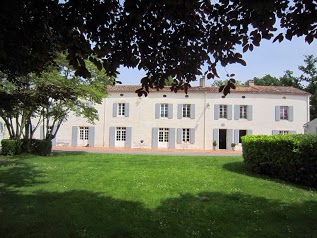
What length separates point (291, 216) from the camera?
609 centimetres

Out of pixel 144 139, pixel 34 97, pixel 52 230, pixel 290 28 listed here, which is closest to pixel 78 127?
pixel 144 139

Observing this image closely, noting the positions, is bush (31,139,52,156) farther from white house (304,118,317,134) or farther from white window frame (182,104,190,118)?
white house (304,118,317,134)

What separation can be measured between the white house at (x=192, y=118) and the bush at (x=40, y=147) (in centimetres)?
1120

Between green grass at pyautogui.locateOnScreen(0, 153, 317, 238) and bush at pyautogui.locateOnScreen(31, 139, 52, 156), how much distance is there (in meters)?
7.96

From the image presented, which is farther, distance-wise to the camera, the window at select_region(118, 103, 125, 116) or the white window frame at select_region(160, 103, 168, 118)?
the window at select_region(118, 103, 125, 116)

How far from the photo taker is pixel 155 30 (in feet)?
12.5

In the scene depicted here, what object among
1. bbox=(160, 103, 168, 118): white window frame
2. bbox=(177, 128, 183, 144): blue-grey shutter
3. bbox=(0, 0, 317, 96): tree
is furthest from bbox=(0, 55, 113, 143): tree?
bbox=(177, 128, 183, 144): blue-grey shutter

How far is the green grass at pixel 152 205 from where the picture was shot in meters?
5.14

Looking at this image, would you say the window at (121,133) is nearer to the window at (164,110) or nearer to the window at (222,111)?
the window at (164,110)

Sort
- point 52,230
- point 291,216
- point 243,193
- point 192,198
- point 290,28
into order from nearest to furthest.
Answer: point 290,28 → point 52,230 → point 291,216 → point 192,198 → point 243,193

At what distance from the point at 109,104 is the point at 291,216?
2564 cm

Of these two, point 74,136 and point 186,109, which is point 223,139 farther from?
point 74,136

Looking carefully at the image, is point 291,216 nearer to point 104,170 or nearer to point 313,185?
point 313,185

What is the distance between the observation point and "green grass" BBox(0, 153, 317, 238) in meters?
5.14
